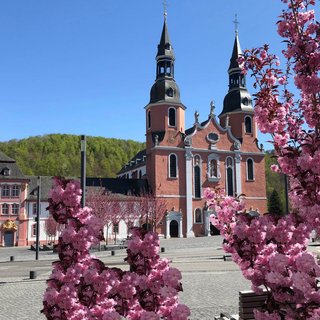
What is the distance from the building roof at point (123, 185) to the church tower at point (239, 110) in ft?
49.6

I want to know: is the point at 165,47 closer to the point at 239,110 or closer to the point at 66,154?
the point at 239,110

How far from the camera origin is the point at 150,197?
52375 mm

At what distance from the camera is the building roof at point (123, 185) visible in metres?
56.0

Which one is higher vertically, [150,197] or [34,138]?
[34,138]

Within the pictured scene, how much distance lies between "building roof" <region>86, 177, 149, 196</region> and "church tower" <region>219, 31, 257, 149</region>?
595 inches

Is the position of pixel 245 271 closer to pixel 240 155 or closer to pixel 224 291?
pixel 224 291

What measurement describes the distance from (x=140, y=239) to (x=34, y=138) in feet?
410

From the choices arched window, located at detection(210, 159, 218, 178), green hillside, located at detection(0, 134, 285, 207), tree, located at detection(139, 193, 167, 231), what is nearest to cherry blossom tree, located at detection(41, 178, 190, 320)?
tree, located at detection(139, 193, 167, 231)

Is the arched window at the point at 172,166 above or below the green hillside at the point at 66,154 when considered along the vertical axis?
below

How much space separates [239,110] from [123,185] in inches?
768

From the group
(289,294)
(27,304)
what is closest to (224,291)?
(27,304)

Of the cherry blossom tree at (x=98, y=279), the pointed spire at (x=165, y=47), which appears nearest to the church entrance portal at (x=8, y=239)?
the pointed spire at (x=165, y=47)

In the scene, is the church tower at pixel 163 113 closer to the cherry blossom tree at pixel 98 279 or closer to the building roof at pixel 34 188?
the building roof at pixel 34 188

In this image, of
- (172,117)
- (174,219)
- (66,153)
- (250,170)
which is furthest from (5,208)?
(66,153)
